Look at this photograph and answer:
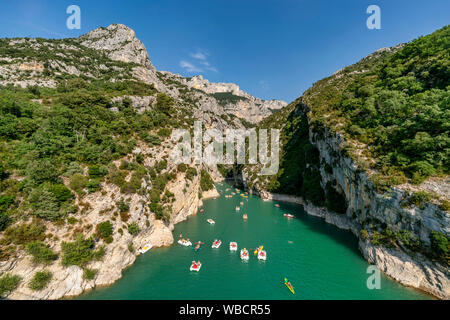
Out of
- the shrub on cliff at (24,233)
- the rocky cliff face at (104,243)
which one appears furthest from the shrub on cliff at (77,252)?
the shrub on cliff at (24,233)

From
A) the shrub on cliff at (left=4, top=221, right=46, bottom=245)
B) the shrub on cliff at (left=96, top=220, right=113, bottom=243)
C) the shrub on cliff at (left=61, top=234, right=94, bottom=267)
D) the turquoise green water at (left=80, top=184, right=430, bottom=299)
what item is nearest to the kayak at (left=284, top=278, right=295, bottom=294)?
the turquoise green water at (left=80, top=184, right=430, bottom=299)

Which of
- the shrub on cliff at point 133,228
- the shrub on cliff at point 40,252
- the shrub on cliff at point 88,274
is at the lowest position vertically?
the shrub on cliff at point 88,274

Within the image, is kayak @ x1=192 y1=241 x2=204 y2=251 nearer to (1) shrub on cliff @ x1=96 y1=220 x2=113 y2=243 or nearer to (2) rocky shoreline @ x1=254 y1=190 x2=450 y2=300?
(1) shrub on cliff @ x1=96 y1=220 x2=113 y2=243

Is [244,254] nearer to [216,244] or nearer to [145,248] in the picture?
[216,244]

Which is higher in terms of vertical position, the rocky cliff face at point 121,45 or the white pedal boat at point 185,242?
the rocky cliff face at point 121,45

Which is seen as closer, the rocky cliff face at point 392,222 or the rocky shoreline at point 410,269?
the rocky shoreline at point 410,269

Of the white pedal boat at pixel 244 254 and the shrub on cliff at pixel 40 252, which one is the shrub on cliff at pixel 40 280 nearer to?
the shrub on cliff at pixel 40 252

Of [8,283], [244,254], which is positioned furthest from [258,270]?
[8,283]
